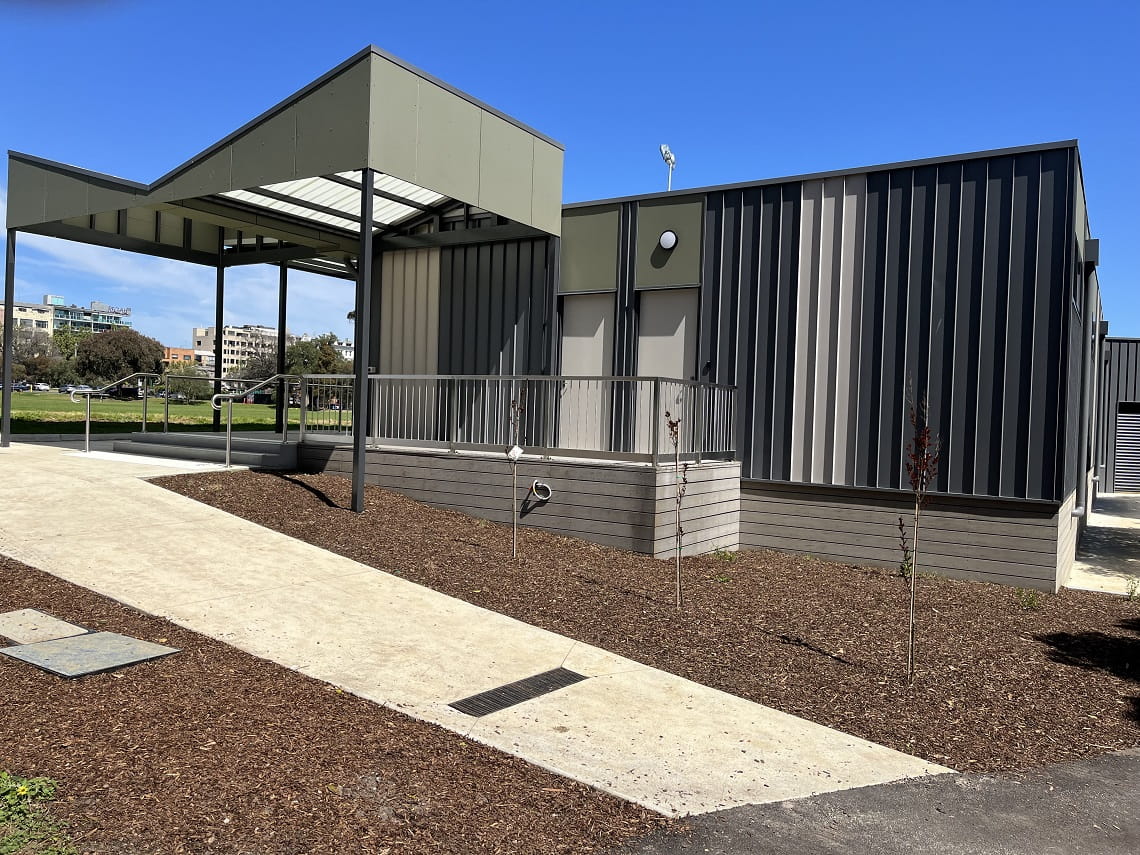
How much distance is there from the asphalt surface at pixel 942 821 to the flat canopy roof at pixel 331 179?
738 cm

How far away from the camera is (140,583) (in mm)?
5922

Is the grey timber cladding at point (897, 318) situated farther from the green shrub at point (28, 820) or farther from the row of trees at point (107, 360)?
the row of trees at point (107, 360)

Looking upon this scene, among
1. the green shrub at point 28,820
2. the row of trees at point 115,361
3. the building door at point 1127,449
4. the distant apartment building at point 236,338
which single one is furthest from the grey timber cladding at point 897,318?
the distant apartment building at point 236,338

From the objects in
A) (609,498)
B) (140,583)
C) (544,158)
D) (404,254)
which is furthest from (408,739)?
(404,254)

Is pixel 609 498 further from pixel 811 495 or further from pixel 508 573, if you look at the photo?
pixel 811 495

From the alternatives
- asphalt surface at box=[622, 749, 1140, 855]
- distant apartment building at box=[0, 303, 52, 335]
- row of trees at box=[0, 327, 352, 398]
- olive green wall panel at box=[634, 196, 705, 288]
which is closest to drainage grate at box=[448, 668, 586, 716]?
asphalt surface at box=[622, 749, 1140, 855]

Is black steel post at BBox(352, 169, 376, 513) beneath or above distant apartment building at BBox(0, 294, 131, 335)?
beneath

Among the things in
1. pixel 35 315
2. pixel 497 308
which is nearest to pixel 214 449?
pixel 497 308

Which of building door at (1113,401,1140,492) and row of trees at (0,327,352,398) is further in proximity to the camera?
row of trees at (0,327,352,398)

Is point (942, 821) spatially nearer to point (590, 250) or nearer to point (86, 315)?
point (590, 250)

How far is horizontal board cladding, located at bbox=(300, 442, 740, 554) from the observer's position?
833 cm

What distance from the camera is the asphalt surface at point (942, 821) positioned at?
3178 millimetres

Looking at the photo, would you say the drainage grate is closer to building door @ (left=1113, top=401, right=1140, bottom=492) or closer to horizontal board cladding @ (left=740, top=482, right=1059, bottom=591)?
horizontal board cladding @ (left=740, top=482, right=1059, bottom=591)

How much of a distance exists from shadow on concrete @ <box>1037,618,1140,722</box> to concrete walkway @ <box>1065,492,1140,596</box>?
2.48 m
